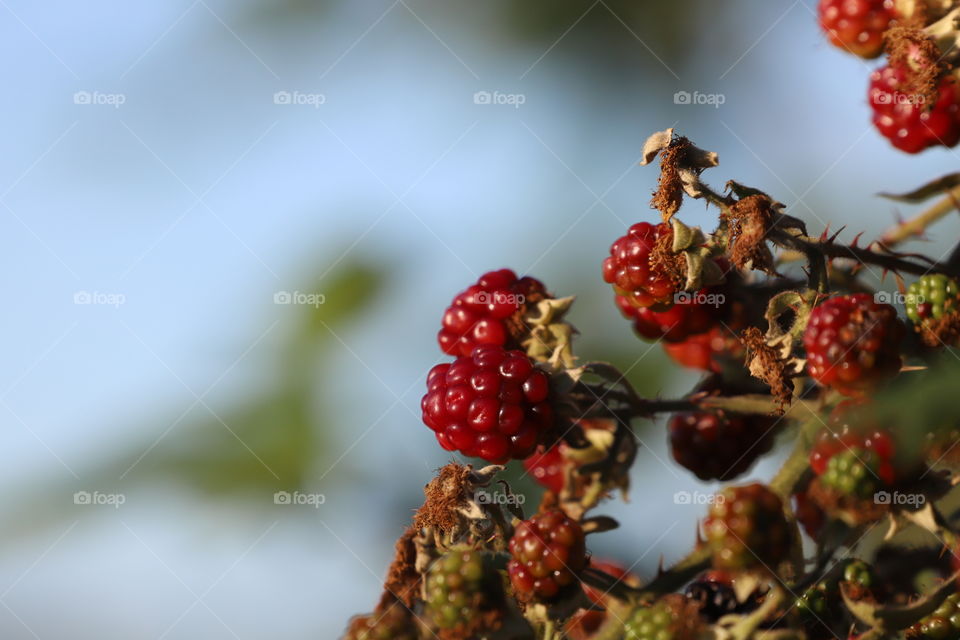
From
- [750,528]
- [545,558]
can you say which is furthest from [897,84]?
[545,558]

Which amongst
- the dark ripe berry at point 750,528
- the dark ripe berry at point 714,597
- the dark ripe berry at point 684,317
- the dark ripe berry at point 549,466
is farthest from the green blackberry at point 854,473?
the dark ripe berry at point 549,466

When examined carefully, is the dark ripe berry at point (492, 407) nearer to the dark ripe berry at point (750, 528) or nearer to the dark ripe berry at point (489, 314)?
the dark ripe berry at point (489, 314)

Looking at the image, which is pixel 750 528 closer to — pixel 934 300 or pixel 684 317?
pixel 934 300

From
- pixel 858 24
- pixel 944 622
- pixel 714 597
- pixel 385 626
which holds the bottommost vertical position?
pixel 944 622

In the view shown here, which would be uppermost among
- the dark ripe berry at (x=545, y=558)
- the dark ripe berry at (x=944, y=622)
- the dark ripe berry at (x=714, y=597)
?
the dark ripe berry at (x=545, y=558)

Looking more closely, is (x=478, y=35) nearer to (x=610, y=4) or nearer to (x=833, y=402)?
(x=610, y=4)

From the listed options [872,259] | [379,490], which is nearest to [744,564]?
[872,259]
